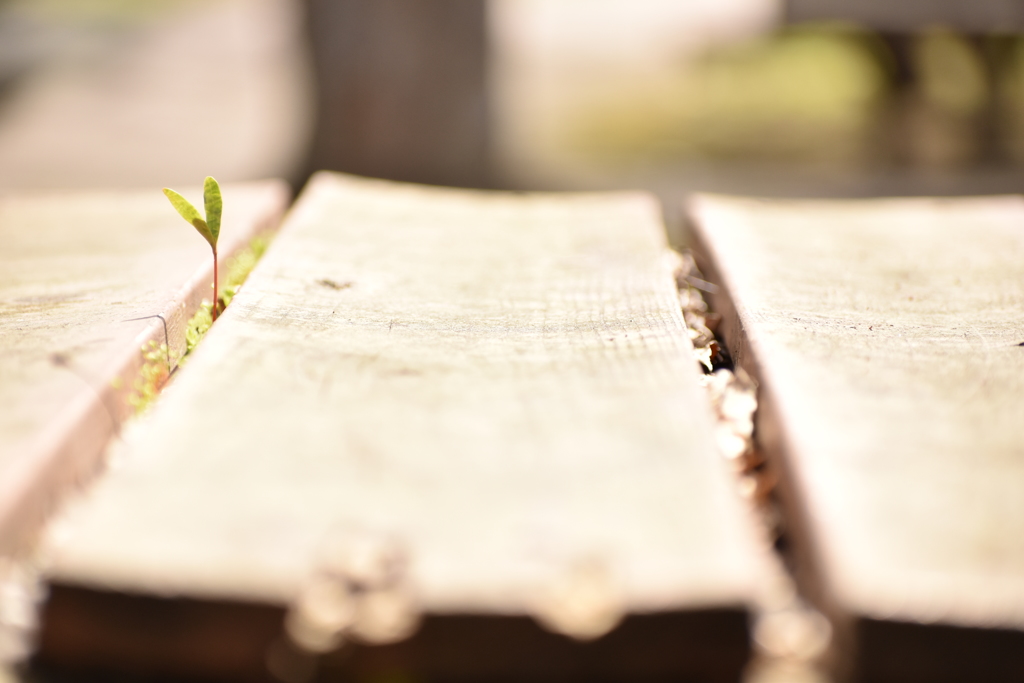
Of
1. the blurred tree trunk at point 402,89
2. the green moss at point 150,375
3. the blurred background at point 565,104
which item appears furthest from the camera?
the blurred background at point 565,104

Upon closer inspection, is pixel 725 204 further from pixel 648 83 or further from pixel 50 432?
pixel 648 83

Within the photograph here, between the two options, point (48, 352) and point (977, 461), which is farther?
point (48, 352)

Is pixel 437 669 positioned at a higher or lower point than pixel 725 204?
lower

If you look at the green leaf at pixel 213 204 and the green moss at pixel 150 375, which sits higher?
the green leaf at pixel 213 204

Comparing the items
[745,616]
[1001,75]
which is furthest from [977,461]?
[1001,75]

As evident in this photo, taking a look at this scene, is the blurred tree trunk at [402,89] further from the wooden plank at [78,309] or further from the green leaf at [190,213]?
the green leaf at [190,213]

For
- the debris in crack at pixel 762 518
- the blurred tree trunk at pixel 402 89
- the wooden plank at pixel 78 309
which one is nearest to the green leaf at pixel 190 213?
the wooden plank at pixel 78 309
